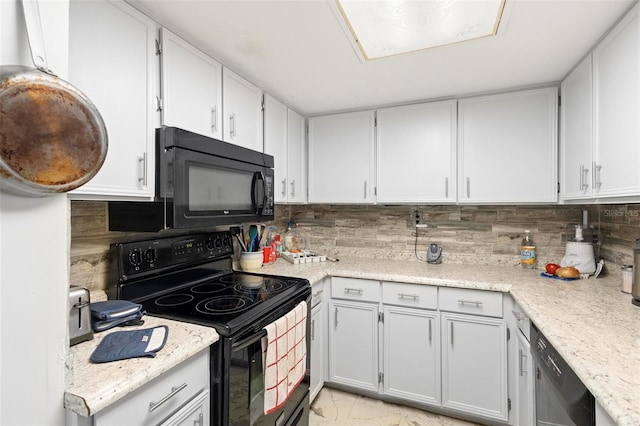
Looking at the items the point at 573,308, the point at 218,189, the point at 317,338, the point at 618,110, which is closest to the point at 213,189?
the point at 218,189

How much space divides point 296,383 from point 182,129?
4.50 feet

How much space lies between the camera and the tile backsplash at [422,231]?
54.2 inches

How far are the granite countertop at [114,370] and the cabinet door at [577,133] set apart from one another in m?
1.95

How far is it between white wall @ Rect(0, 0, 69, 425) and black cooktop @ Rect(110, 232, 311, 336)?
511 millimetres

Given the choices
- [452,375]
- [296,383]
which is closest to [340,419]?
[296,383]

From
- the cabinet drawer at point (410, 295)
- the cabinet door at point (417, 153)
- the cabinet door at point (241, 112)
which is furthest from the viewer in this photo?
the cabinet door at point (417, 153)

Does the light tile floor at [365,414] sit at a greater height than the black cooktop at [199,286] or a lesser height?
lesser

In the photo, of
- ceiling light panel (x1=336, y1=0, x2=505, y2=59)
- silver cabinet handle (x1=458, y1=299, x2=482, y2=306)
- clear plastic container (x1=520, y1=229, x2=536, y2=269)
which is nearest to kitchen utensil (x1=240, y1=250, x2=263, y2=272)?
silver cabinet handle (x1=458, y1=299, x2=482, y2=306)

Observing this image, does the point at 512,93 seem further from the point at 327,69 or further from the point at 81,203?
the point at 81,203

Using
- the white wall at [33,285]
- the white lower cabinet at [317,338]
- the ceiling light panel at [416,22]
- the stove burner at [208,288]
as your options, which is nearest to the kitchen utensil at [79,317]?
the white wall at [33,285]

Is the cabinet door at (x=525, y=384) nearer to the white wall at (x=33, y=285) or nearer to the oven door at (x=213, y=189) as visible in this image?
the oven door at (x=213, y=189)

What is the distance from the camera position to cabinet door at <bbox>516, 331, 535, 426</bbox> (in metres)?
1.51

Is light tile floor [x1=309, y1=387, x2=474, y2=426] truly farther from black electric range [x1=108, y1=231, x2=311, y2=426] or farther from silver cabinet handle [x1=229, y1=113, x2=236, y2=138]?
silver cabinet handle [x1=229, y1=113, x2=236, y2=138]

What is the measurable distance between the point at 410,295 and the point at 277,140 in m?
1.44
